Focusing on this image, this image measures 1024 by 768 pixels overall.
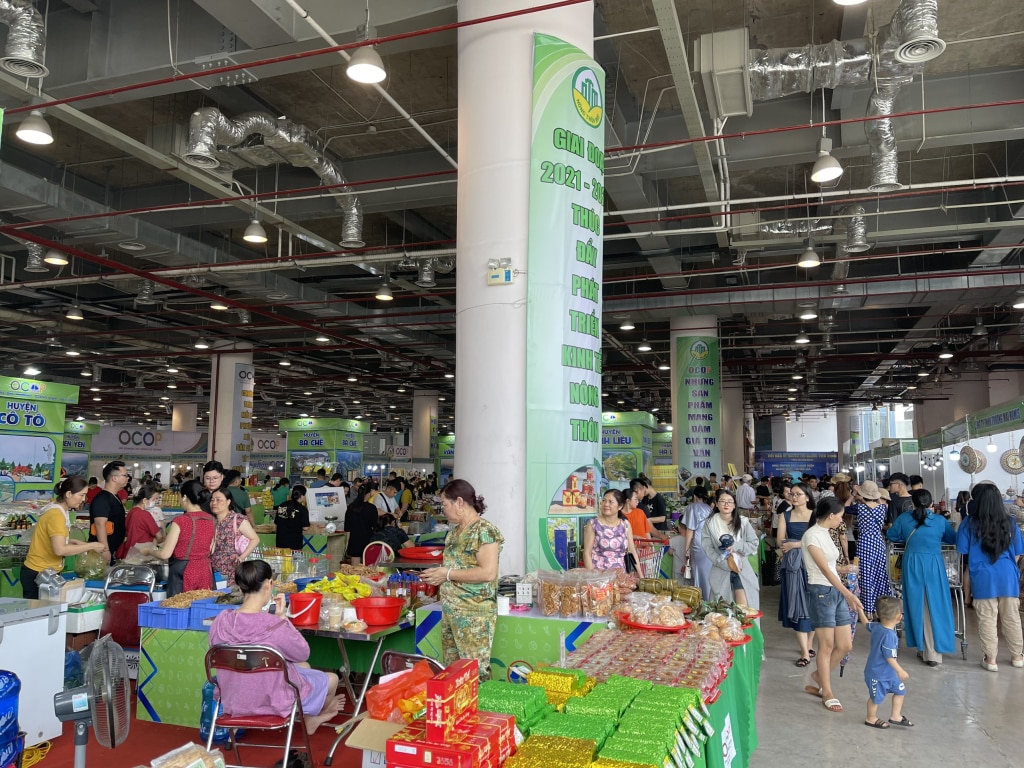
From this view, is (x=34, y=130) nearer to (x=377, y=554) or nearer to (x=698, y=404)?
(x=377, y=554)

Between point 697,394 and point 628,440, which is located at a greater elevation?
point 697,394

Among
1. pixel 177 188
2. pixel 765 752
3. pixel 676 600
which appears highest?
pixel 177 188

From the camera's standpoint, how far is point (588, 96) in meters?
5.88

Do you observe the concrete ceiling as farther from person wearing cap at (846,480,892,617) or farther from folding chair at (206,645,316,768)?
folding chair at (206,645,316,768)

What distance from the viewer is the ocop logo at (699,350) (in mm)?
16328

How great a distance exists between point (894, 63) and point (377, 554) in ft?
21.6

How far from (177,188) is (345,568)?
801 centimetres

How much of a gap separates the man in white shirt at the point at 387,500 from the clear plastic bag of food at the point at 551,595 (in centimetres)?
669

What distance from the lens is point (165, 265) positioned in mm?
12734

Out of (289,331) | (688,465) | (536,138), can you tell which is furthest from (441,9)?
(289,331)

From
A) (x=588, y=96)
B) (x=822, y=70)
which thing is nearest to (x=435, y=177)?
(x=588, y=96)

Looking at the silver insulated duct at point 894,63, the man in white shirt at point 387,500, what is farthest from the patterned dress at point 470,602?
the man in white shirt at point 387,500

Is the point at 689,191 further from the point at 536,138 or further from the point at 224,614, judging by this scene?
the point at 224,614

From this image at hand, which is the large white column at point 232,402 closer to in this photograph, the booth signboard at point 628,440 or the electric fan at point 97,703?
the booth signboard at point 628,440
